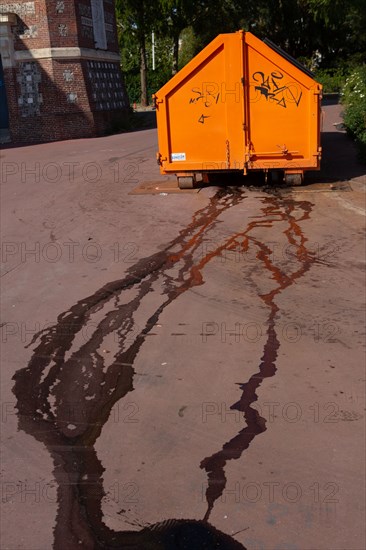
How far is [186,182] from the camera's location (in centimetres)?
1293

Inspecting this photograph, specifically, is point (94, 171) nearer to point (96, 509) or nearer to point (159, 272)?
point (159, 272)

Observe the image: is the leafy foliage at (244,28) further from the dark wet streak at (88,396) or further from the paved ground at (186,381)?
the dark wet streak at (88,396)

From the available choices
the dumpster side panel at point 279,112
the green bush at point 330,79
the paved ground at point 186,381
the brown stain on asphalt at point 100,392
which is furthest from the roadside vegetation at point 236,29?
the brown stain on asphalt at point 100,392

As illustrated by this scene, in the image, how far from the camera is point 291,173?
41.1 feet

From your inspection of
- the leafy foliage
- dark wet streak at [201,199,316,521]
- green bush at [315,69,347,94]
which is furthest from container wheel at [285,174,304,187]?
green bush at [315,69,347,94]

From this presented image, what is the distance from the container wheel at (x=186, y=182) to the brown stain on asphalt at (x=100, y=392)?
3.51 m

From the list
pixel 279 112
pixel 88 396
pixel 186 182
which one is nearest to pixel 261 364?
pixel 88 396

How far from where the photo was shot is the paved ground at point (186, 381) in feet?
13.1

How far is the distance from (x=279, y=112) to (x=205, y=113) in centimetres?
133

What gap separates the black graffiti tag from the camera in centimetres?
1184

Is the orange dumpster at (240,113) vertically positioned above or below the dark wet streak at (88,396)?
above

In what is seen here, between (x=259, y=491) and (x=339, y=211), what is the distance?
24.4 feet

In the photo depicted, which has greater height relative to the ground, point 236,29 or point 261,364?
point 236,29

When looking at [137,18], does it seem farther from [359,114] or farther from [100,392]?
[100,392]
